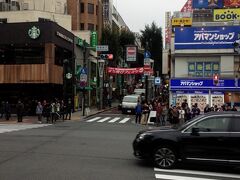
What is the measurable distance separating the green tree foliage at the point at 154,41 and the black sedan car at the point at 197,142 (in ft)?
261

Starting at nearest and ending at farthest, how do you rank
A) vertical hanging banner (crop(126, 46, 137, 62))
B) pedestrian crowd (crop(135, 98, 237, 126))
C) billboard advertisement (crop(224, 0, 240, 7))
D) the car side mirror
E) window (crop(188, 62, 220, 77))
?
the car side mirror
pedestrian crowd (crop(135, 98, 237, 126))
window (crop(188, 62, 220, 77))
billboard advertisement (crop(224, 0, 240, 7))
vertical hanging banner (crop(126, 46, 137, 62))

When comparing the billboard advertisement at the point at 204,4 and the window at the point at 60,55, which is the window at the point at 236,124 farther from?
the billboard advertisement at the point at 204,4

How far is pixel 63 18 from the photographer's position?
218 feet

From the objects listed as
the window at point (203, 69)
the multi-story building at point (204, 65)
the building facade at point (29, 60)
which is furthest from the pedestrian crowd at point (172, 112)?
the window at point (203, 69)

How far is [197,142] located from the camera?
40.5 feet

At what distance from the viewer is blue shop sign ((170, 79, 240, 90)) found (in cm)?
4472

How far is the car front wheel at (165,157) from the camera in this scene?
12766 mm

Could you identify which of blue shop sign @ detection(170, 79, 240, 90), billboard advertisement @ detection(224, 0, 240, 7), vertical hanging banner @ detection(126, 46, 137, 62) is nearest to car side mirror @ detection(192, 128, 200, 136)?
blue shop sign @ detection(170, 79, 240, 90)

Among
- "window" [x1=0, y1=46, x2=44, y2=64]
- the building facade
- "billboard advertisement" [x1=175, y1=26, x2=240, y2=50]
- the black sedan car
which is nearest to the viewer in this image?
the black sedan car

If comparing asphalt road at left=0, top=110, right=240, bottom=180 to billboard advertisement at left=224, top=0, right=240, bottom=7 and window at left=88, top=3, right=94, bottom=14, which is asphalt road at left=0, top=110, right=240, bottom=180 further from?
window at left=88, top=3, right=94, bottom=14

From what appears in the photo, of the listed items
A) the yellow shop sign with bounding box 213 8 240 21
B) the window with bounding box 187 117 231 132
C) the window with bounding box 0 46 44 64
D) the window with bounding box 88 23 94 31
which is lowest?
the window with bounding box 187 117 231 132

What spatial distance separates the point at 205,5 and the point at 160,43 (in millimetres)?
35606

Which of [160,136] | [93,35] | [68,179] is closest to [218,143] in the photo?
[160,136]

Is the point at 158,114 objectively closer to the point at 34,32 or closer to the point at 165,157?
the point at 34,32
